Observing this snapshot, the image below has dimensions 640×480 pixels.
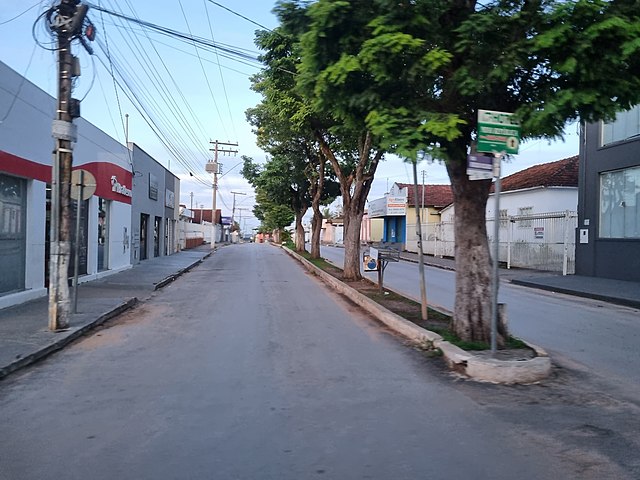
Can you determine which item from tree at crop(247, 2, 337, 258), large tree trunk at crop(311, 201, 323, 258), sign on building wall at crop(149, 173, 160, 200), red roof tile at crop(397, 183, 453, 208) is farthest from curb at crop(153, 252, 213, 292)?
red roof tile at crop(397, 183, 453, 208)

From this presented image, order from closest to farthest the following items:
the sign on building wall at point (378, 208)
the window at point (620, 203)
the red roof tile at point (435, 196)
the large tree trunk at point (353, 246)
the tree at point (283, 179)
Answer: the large tree trunk at point (353, 246), the window at point (620, 203), the tree at point (283, 179), the red roof tile at point (435, 196), the sign on building wall at point (378, 208)

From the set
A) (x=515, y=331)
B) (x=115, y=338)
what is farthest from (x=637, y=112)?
(x=115, y=338)

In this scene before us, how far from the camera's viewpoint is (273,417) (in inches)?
212

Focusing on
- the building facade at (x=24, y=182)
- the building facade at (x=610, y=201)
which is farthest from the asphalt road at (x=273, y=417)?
the building facade at (x=610, y=201)

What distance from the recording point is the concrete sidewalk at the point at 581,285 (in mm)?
15547

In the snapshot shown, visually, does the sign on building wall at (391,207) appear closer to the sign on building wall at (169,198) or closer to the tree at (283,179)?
the tree at (283,179)

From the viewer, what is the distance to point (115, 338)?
9.58 metres

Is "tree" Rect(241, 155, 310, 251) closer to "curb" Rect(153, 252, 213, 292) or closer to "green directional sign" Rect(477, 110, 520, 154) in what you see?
"curb" Rect(153, 252, 213, 292)

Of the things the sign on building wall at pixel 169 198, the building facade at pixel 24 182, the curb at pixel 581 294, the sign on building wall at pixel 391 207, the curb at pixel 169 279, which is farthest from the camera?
the sign on building wall at pixel 391 207

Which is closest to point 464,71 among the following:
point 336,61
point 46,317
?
point 336,61

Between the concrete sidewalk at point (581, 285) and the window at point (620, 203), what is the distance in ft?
5.94

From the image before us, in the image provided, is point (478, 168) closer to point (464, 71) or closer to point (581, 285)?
point (464, 71)

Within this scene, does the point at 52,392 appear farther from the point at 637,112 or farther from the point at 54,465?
the point at 637,112

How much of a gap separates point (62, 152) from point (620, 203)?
18.4 meters
